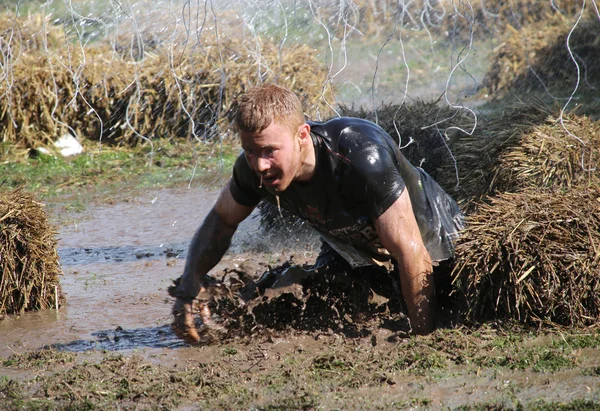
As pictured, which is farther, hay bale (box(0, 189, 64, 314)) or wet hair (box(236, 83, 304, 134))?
hay bale (box(0, 189, 64, 314))

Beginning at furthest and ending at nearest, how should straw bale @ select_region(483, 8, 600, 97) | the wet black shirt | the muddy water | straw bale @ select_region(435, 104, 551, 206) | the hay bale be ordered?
straw bale @ select_region(483, 8, 600, 97) < straw bale @ select_region(435, 104, 551, 206) < the hay bale < the muddy water < the wet black shirt

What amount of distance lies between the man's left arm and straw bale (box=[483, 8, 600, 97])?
936 cm

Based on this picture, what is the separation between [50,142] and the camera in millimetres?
11727

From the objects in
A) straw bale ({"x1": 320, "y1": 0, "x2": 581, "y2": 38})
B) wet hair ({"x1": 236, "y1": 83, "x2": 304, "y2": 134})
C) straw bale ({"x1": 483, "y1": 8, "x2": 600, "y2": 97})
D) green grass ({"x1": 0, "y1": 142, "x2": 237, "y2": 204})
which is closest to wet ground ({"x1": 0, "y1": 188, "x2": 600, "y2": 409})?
wet hair ({"x1": 236, "y1": 83, "x2": 304, "y2": 134})

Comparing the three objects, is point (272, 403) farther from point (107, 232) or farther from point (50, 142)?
point (50, 142)

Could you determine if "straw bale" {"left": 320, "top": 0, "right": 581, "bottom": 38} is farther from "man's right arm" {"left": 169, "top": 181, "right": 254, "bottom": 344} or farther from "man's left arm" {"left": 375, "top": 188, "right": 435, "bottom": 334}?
"man's left arm" {"left": 375, "top": 188, "right": 435, "bottom": 334}

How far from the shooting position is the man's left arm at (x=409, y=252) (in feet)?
14.5

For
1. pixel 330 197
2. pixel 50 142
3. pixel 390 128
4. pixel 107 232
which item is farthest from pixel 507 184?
Answer: pixel 50 142

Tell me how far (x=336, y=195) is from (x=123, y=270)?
3.12 meters

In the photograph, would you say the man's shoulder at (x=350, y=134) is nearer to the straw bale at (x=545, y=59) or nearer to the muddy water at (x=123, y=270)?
the muddy water at (x=123, y=270)

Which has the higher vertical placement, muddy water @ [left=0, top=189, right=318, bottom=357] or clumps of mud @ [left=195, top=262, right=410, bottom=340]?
clumps of mud @ [left=195, top=262, right=410, bottom=340]

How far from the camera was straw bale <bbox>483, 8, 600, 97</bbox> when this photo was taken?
13398mm

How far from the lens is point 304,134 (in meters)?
4.46

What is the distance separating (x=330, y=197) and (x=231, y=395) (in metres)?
1.22
